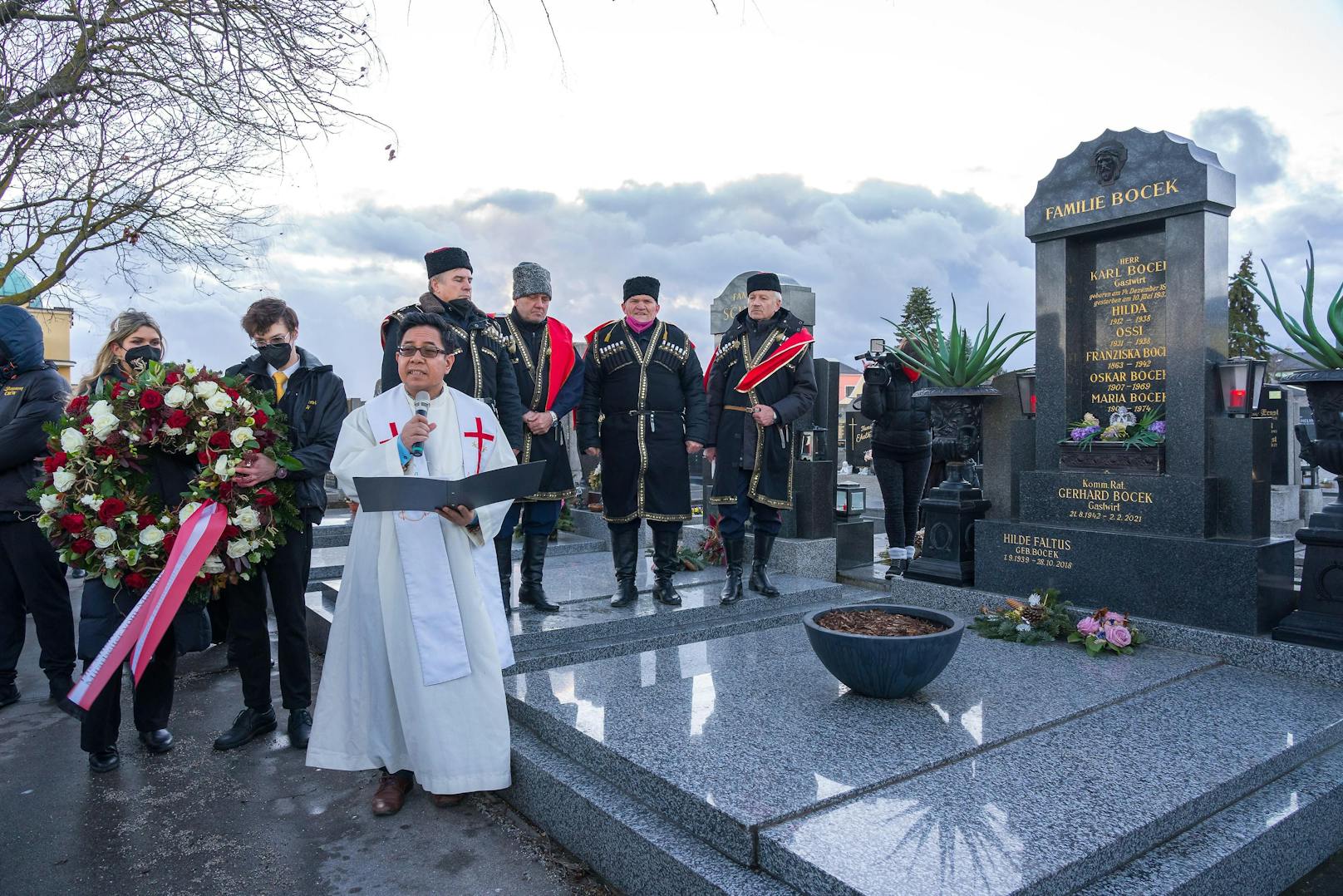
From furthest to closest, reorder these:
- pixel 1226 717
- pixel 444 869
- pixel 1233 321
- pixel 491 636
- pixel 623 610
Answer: pixel 1233 321
pixel 623 610
pixel 1226 717
pixel 491 636
pixel 444 869

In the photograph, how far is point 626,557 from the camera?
588 cm

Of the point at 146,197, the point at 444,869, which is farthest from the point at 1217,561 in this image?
the point at 146,197

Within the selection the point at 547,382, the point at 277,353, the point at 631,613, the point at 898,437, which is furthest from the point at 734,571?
the point at 277,353

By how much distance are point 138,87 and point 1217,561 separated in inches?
277

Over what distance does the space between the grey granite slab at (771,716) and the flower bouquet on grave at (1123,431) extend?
1363mm

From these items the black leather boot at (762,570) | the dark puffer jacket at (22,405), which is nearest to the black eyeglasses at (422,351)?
the dark puffer jacket at (22,405)

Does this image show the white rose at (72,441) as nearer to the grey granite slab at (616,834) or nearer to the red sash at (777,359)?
the grey granite slab at (616,834)

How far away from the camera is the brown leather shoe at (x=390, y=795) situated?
3471mm

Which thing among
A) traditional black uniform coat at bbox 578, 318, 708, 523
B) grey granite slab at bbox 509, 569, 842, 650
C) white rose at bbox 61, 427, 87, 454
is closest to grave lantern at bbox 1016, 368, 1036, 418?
grey granite slab at bbox 509, 569, 842, 650

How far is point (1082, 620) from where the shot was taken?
4.94 m

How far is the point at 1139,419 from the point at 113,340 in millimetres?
6057

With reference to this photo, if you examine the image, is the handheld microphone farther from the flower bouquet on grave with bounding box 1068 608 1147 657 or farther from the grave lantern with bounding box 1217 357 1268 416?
the grave lantern with bounding box 1217 357 1268 416

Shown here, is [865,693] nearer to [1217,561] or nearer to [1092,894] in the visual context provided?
[1092,894]

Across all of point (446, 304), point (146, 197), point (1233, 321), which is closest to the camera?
point (446, 304)
